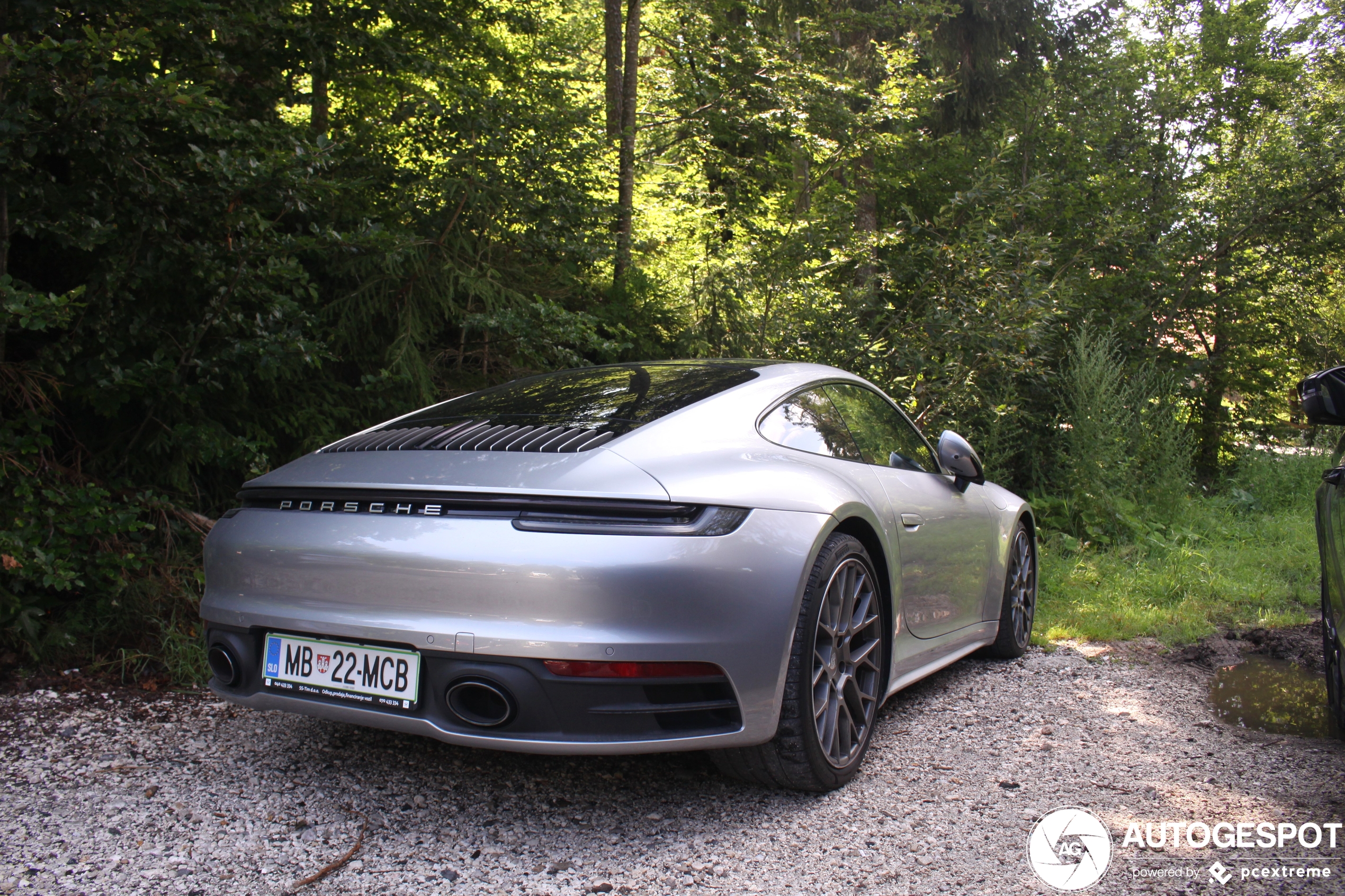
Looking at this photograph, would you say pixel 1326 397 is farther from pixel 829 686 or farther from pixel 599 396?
pixel 599 396

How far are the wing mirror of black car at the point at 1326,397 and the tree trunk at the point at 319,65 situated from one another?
15.7 feet

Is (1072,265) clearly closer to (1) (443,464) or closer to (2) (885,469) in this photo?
(2) (885,469)

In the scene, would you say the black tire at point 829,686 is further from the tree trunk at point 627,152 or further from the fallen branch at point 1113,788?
the tree trunk at point 627,152

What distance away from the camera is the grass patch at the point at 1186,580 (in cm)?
500

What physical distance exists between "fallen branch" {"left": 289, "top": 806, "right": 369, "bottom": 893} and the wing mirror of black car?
2.97 meters

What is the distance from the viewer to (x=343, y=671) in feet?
7.70

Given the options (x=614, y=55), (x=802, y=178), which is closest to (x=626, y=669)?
(x=614, y=55)

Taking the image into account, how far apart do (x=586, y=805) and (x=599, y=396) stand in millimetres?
1261

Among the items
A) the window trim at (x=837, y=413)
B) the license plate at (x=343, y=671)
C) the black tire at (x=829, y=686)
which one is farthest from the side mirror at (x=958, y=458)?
the license plate at (x=343, y=671)

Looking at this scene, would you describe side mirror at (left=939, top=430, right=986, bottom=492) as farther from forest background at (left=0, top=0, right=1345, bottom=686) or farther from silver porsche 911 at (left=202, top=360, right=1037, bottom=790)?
forest background at (left=0, top=0, right=1345, bottom=686)

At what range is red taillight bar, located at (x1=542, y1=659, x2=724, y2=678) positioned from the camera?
7.05 feet

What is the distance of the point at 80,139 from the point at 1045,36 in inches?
609

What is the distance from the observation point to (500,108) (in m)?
6.00

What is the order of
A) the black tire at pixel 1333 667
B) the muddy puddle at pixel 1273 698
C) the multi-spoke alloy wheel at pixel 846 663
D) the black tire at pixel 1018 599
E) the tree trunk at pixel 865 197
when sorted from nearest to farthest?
the multi-spoke alloy wheel at pixel 846 663
the black tire at pixel 1333 667
the muddy puddle at pixel 1273 698
the black tire at pixel 1018 599
the tree trunk at pixel 865 197
